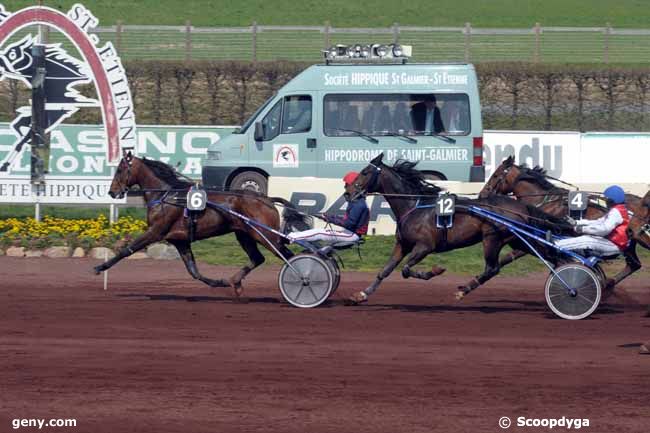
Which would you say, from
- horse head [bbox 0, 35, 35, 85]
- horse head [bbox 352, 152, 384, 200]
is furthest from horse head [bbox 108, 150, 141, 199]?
horse head [bbox 0, 35, 35, 85]

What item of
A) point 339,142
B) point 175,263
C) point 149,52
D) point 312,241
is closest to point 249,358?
point 312,241

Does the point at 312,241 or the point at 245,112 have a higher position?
the point at 245,112

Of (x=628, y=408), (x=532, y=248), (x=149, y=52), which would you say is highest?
(x=149, y=52)

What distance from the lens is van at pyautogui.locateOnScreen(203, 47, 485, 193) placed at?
58.9ft

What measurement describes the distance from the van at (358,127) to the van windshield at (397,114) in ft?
0.05

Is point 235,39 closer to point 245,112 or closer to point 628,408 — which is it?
point 245,112

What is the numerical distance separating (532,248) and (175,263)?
18.5 feet

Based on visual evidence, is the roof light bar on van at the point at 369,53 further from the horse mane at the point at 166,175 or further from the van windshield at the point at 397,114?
the horse mane at the point at 166,175

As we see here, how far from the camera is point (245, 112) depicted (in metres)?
25.2

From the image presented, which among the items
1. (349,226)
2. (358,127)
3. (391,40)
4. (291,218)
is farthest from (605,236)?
(391,40)

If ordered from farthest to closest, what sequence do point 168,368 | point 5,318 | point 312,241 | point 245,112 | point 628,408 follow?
point 245,112 < point 312,241 < point 5,318 < point 168,368 < point 628,408

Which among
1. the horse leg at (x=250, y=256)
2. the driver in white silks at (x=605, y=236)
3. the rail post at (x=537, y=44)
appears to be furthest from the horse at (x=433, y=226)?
the rail post at (x=537, y=44)

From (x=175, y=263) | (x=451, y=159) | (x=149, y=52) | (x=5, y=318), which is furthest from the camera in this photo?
(x=149, y=52)

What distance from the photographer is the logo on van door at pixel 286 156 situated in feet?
59.7
